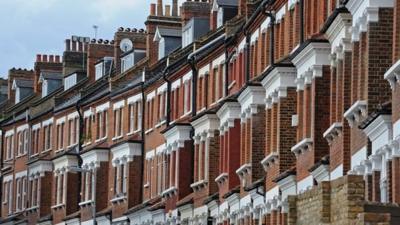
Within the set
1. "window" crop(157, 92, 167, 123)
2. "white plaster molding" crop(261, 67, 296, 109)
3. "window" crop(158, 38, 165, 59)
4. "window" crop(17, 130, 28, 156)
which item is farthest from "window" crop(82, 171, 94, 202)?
"white plaster molding" crop(261, 67, 296, 109)

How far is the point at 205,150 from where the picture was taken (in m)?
71.2

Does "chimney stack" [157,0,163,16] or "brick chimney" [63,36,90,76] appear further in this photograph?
"brick chimney" [63,36,90,76]

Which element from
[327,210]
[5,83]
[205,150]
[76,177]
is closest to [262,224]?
[205,150]

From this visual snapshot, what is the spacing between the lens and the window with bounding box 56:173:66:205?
321 feet

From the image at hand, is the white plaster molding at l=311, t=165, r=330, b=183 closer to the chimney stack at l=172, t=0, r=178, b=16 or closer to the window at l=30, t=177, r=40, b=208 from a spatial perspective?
the chimney stack at l=172, t=0, r=178, b=16

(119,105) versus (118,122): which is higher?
(119,105)

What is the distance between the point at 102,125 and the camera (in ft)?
301

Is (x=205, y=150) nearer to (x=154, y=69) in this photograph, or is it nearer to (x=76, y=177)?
(x=154, y=69)

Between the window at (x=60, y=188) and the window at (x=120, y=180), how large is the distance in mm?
10000

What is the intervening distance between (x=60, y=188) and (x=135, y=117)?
1431 cm

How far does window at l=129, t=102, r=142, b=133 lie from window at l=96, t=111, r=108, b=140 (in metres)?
4.80

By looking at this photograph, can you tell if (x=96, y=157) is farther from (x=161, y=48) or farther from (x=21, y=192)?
(x=21, y=192)

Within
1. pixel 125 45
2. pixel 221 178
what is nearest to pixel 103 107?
pixel 125 45

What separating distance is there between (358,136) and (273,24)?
675 inches
